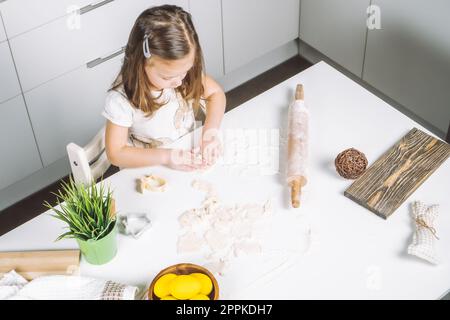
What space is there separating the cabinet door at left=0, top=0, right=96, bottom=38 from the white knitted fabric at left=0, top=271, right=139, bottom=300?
3.58ft

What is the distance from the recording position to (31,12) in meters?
2.13

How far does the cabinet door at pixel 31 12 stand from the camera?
2.08 meters

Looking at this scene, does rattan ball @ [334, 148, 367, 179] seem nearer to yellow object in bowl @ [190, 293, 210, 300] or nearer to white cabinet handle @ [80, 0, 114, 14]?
yellow object in bowl @ [190, 293, 210, 300]

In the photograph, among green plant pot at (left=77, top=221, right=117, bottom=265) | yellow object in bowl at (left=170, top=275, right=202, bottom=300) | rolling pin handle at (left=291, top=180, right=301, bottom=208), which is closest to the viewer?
yellow object in bowl at (left=170, top=275, right=202, bottom=300)

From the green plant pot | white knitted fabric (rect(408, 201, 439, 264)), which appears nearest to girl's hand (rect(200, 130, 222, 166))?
the green plant pot

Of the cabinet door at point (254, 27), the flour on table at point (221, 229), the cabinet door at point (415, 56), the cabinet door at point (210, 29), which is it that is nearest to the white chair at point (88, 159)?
the flour on table at point (221, 229)

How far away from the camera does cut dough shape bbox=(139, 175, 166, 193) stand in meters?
1.52

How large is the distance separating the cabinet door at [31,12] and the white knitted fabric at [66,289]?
109cm

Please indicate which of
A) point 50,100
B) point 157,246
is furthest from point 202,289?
point 50,100

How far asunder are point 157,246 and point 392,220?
54 cm

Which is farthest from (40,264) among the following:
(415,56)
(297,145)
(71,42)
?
(415,56)

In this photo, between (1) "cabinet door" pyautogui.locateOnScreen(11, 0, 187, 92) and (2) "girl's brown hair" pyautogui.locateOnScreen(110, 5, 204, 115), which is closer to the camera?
(2) "girl's brown hair" pyautogui.locateOnScreen(110, 5, 204, 115)

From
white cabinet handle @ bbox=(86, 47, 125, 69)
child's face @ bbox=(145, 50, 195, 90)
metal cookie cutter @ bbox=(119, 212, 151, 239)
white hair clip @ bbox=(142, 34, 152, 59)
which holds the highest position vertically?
white hair clip @ bbox=(142, 34, 152, 59)

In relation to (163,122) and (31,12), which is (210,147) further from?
(31,12)
